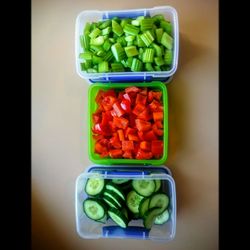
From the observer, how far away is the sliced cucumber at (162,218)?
114 cm

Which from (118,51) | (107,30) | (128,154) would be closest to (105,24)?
(107,30)

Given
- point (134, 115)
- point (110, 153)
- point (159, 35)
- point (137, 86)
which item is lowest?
point (110, 153)

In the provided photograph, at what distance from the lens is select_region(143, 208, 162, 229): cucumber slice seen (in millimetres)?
1108

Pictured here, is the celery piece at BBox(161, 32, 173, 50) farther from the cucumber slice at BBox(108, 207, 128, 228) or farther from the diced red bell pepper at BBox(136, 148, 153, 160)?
the cucumber slice at BBox(108, 207, 128, 228)

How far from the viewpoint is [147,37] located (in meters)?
1.07

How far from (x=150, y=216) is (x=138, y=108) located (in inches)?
17.8

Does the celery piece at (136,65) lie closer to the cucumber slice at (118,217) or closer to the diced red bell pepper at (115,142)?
the diced red bell pepper at (115,142)

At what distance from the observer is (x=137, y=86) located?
116 centimetres

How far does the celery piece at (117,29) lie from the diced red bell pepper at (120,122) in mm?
352

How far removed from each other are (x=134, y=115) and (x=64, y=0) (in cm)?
68

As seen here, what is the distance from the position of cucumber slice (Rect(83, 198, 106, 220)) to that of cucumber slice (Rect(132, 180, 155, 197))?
0.16m
